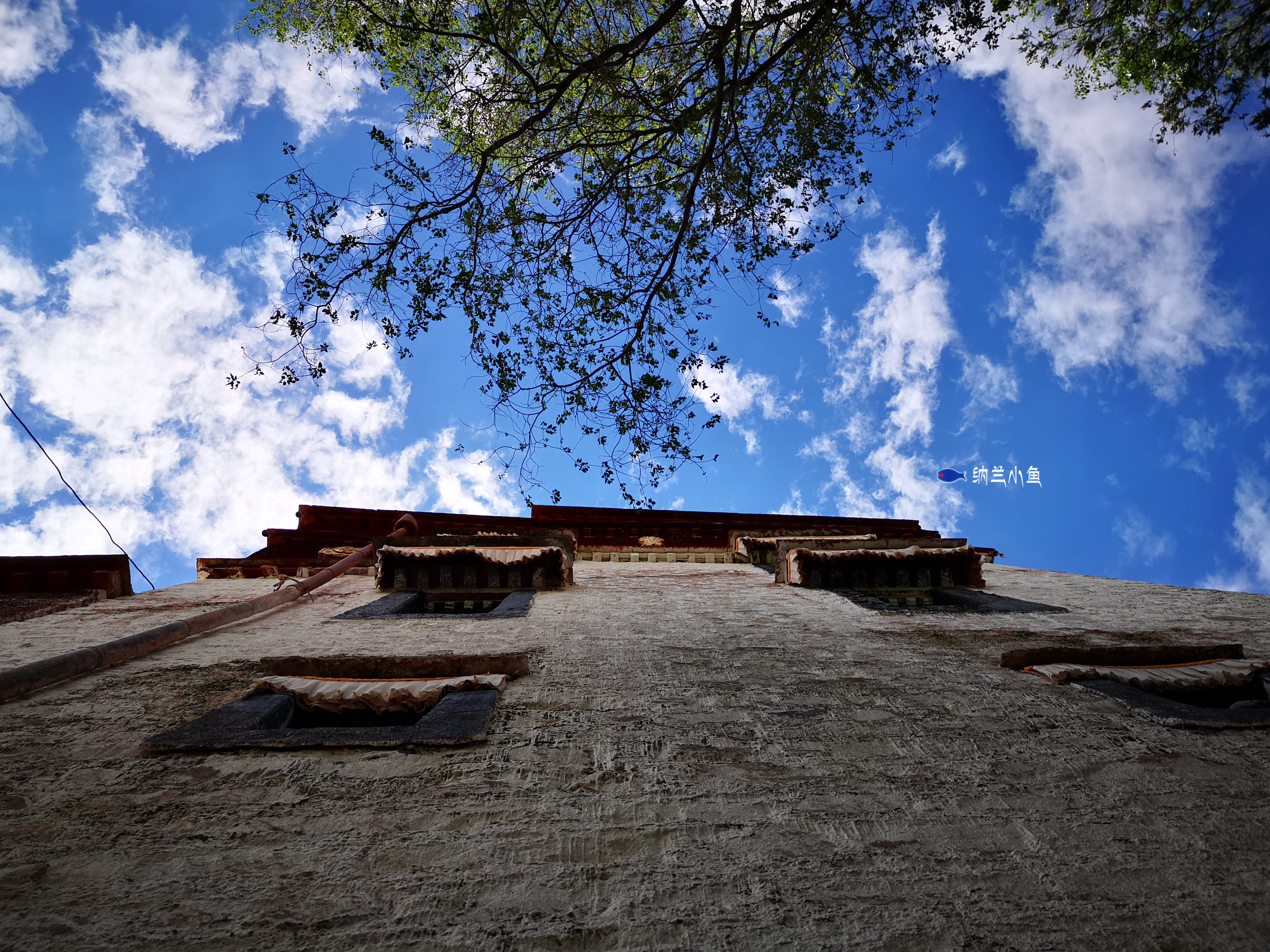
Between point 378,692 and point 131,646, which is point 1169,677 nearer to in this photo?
point 378,692

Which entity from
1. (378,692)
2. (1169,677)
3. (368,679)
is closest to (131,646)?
(368,679)

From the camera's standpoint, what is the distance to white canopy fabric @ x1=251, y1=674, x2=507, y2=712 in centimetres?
346

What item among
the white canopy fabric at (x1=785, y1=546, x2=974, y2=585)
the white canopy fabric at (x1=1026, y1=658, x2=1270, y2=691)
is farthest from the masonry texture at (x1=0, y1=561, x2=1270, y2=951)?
the white canopy fabric at (x1=785, y1=546, x2=974, y2=585)

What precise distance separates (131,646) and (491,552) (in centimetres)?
360

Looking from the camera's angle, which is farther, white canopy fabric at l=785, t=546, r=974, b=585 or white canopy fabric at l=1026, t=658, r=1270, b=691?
white canopy fabric at l=785, t=546, r=974, b=585

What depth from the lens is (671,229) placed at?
6836 mm

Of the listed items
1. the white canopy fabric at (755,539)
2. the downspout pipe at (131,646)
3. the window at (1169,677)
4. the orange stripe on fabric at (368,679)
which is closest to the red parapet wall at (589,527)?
the white canopy fabric at (755,539)

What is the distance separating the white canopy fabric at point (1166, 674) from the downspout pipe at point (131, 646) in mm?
5858

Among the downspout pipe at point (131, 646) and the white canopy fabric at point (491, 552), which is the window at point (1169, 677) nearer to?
the white canopy fabric at point (491, 552)

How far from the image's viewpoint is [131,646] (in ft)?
13.1

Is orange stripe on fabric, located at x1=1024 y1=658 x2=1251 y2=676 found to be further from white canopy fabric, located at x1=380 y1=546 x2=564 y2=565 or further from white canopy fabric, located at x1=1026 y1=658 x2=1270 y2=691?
white canopy fabric, located at x1=380 y1=546 x2=564 y2=565

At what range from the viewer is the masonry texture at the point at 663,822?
175 centimetres

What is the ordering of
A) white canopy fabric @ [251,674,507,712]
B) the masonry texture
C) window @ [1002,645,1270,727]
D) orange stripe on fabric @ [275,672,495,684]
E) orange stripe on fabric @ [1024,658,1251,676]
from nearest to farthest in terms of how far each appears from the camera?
the masonry texture
window @ [1002,645,1270,727]
white canopy fabric @ [251,674,507,712]
orange stripe on fabric @ [275,672,495,684]
orange stripe on fabric @ [1024,658,1251,676]

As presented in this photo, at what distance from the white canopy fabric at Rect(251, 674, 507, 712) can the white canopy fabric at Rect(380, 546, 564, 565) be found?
3487mm
